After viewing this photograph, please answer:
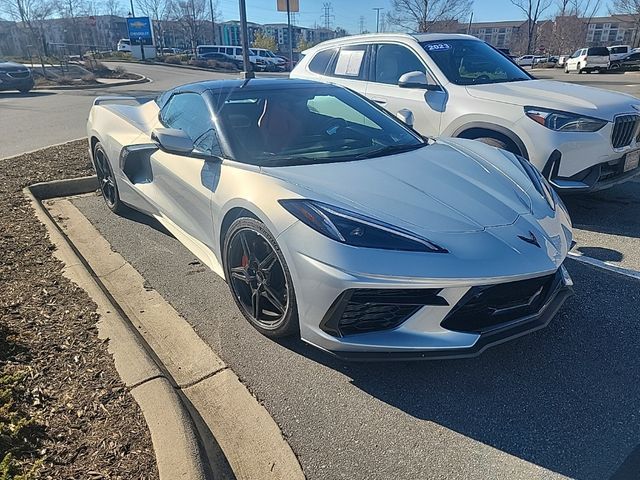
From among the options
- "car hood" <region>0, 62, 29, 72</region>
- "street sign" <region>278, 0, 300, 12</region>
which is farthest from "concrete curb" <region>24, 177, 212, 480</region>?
"car hood" <region>0, 62, 29, 72</region>

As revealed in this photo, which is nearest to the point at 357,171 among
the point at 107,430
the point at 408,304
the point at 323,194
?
the point at 323,194

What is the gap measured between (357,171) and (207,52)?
172 ft

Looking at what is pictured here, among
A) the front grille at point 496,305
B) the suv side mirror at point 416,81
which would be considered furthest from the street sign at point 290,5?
the front grille at point 496,305

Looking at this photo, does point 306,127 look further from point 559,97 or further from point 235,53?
point 235,53

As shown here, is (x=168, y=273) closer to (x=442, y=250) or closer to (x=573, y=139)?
(x=442, y=250)

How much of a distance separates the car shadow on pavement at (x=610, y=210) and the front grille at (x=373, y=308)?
9.90ft

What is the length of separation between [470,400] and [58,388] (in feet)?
6.52

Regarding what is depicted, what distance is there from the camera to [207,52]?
50250 mm

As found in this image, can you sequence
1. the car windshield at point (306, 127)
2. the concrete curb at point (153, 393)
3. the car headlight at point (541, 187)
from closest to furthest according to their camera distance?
the concrete curb at point (153, 393) → the car headlight at point (541, 187) → the car windshield at point (306, 127)

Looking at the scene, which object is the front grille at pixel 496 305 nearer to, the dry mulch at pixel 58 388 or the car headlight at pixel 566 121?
the dry mulch at pixel 58 388

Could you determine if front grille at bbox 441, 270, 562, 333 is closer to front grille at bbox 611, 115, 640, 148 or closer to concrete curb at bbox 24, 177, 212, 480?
concrete curb at bbox 24, 177, 212, 480

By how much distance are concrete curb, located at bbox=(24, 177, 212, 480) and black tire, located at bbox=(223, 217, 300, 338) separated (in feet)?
1.98

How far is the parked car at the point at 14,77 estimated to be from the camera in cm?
1867

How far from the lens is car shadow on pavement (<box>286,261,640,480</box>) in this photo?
208 centimetres
